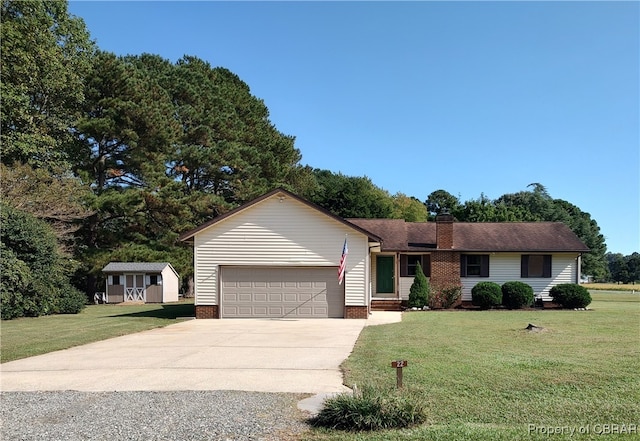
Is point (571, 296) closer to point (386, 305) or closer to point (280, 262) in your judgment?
point (386, 305)

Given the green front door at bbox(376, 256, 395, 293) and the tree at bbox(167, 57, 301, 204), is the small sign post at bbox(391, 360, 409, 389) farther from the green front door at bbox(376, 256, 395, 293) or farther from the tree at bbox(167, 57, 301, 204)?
the tree at bbox(167, 57, 301, 204)

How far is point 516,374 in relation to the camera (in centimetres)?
757

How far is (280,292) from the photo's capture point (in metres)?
19.2

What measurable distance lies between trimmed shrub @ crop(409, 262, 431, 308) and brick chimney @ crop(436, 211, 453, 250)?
208cm

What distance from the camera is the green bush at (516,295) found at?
22125 millimetres

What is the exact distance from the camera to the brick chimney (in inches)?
939

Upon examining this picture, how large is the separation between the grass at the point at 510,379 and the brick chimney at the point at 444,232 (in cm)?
1064

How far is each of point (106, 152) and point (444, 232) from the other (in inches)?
887

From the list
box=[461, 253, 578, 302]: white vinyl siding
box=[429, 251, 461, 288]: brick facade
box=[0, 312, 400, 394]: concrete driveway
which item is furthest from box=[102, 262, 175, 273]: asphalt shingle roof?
box=[461, 253, 578, 302]: white vinyl siding

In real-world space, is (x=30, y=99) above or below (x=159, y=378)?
above

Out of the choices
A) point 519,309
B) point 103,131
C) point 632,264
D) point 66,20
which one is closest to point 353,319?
point 519,309

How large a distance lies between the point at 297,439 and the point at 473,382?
10.7 feet

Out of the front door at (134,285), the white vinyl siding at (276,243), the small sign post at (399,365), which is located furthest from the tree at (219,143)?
the small sign post at (399,365)

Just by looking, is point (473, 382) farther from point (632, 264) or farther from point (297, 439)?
point (632, 264)
